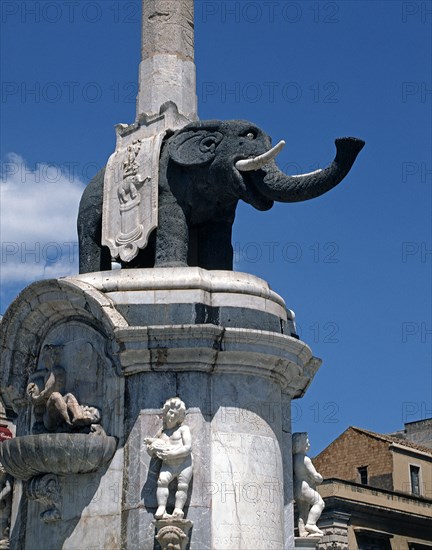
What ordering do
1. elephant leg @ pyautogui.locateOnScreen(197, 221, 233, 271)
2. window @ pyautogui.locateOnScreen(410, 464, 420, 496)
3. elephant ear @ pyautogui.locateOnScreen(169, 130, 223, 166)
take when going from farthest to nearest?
1. window @ pyautogui.locateOnScreen(410, 464, 420, 496)
2. elephant leg @ pyautogui.locateOnScreen(197, 221, 233, 271)
3. elephant ear @ pyautogui.locateOnScreen(169, 130, 223, 166)

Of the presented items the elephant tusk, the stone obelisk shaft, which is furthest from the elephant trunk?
the stone obelisk shaft

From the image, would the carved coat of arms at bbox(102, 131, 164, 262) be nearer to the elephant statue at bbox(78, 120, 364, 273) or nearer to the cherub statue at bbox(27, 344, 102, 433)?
the elephant statue at bbox(78, 120, 364, 273)

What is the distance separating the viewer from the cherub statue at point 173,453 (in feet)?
37.3

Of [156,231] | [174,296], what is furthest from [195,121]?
[174,296]

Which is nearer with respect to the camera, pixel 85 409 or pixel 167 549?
pixel 167 549

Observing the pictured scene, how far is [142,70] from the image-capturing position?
1504 cm

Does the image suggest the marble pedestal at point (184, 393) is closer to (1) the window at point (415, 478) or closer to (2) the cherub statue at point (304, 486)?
(2) the cherub statue at point (304, 486)

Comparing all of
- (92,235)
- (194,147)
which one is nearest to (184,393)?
(92,235)

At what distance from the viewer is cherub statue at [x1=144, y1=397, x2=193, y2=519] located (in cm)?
1137

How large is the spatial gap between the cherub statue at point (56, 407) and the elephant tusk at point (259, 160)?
2985mm

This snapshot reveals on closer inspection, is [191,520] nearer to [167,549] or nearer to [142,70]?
[167,549]

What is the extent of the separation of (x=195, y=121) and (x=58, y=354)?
3431 millimetres

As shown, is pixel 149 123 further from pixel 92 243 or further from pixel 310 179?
pixel 310 179

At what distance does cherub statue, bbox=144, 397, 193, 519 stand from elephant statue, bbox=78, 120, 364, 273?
2007 mm
